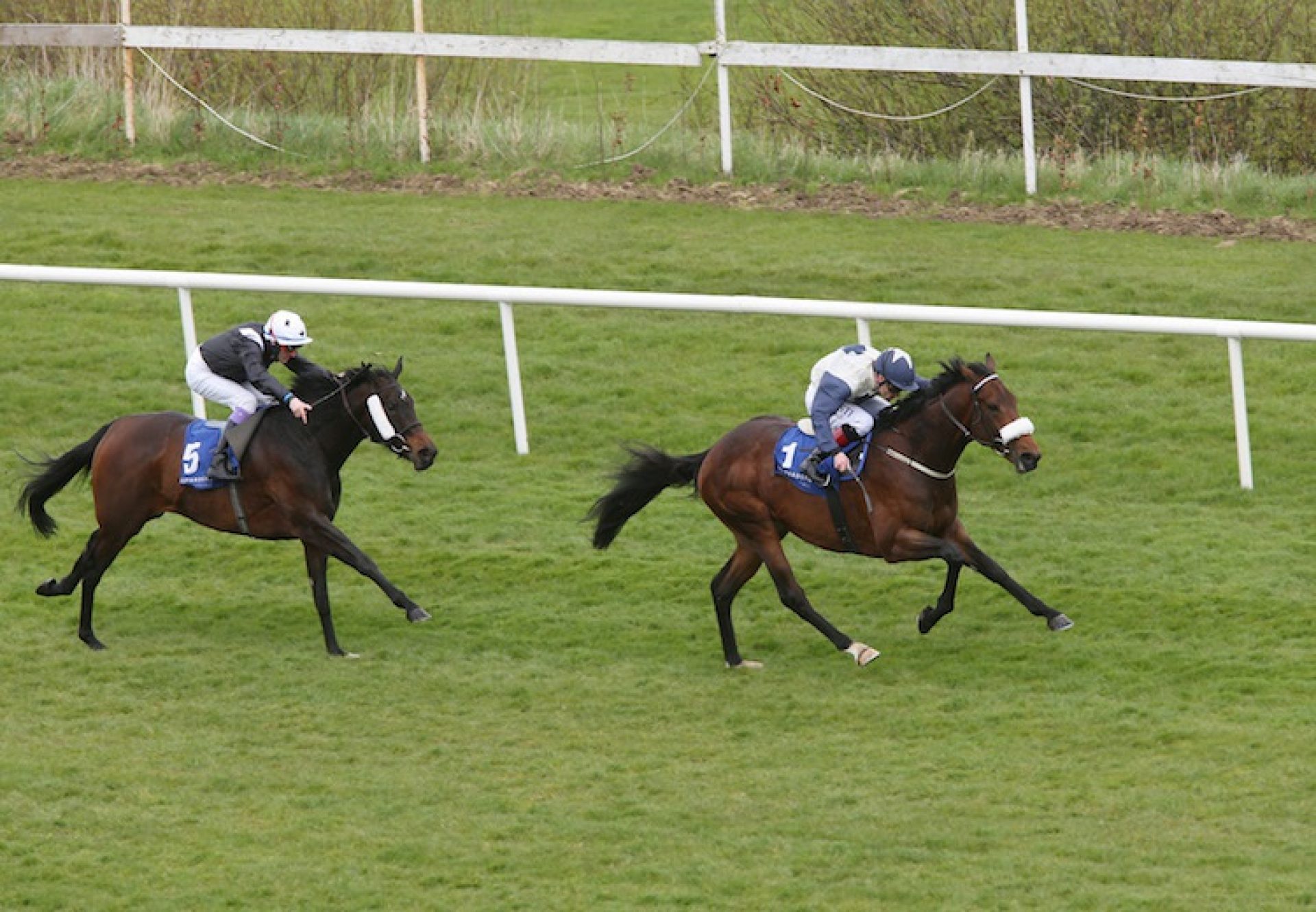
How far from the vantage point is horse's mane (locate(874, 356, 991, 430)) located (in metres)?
8.70

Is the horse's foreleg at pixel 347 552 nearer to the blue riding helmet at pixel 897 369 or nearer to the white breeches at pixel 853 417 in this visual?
the white breeches at pixel 853 417

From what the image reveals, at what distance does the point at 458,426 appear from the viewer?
1157 centimetres

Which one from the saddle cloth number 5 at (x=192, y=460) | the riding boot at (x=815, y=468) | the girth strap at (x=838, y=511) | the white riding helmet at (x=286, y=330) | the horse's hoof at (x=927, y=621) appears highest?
the white riding helmet at (x=286, y=330)

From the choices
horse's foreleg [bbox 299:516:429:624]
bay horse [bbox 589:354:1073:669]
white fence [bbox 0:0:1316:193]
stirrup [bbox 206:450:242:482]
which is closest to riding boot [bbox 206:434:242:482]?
stirrup [bbox 206:450:242:482]

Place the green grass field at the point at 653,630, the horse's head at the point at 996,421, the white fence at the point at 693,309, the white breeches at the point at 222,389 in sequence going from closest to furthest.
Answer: the green grass field at the point at 653,630
the horse's head at the point at 996,421
the white breeches at the point at 222,389
the white fence at the point at 693,309

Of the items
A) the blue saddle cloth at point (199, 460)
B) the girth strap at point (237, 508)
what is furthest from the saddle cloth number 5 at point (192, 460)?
the girth strap at point (237, 508)

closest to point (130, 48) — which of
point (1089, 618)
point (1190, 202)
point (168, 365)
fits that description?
point (168, 365)

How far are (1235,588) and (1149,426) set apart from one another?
188cm

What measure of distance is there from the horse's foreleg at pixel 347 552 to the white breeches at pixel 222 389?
0.52 meters

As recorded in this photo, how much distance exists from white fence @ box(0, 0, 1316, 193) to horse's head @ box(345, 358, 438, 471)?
5.60 metres

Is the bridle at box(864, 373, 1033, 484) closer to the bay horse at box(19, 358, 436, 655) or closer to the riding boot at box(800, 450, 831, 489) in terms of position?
the riding boot at box(800, 450, 831, 489)

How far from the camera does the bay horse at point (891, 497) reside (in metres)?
8.63

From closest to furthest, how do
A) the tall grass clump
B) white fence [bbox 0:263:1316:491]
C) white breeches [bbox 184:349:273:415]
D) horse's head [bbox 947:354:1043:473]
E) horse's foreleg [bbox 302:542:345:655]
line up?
horse's head [bbox 947:354:1043:473] < horse's foreleg [bbox 302:542:345:655] < white breeches [bbox 184:349:273:415] < white fence [bbox 0:263:1316:491] < the tall grass clump

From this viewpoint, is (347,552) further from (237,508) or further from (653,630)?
(653,630)
